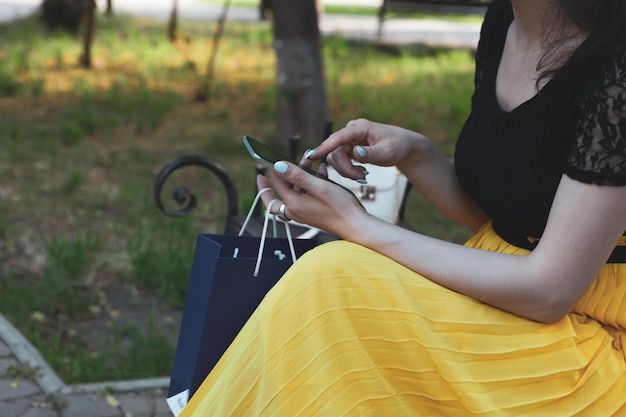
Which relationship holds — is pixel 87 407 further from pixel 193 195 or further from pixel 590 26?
pixel 590 26

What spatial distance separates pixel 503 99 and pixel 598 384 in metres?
0.67

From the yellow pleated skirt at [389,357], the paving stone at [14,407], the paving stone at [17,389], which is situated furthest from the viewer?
the paving stone at [17,389]

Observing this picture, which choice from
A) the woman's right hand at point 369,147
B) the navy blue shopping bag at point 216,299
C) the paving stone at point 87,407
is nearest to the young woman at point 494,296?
the navy blue shopping bag at point 216,299

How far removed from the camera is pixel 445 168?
2.42 meters

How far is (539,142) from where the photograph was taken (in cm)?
192

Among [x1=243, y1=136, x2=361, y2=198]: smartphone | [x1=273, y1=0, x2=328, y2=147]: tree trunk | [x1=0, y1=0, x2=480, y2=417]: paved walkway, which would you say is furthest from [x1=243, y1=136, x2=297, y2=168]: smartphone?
[x1=273, y1=0, x2=328, y2=147]: tree trunk

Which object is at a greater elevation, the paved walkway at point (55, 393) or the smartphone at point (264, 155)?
the smartphone at point (264, 155)

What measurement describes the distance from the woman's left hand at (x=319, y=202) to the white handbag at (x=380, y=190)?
1.06m

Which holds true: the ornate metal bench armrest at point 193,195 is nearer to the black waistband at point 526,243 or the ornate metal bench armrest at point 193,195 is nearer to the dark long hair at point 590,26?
the black waistband at point 526,243

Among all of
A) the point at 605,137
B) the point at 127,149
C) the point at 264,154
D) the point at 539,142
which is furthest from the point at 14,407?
the point at 127,149

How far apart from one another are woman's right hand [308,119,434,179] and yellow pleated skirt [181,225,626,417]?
410 millimetres

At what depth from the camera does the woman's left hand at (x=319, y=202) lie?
6.31 ft

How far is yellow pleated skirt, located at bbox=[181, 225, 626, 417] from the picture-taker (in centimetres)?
170

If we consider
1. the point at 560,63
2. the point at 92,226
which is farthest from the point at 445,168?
the point at 92,226
